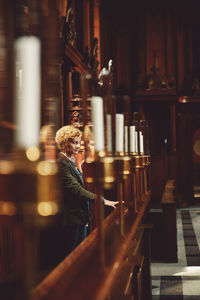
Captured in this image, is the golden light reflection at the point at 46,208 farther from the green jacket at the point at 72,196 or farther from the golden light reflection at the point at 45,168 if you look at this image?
the green jacket at the point at 72,196

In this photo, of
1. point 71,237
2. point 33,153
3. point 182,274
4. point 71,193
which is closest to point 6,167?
point 33,153

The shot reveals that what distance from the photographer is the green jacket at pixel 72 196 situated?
10.4 feet

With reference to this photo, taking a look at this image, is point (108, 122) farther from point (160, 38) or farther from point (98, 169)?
point (160, 38)

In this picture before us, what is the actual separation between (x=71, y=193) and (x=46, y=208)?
222cm

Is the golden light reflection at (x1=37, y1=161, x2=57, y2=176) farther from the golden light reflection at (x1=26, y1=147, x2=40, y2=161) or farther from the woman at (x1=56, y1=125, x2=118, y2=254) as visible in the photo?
the woman at (x1=56, y1=125, x2=118, y2=254)

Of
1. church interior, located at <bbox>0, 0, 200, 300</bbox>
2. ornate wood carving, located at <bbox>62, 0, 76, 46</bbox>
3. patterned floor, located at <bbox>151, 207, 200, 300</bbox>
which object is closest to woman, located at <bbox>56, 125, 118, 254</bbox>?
church interior, located at <bbox>0, 0, 200, 300</bbox>

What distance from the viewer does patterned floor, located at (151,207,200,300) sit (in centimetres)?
425

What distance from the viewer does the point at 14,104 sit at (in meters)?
0.96

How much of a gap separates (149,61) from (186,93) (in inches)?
54.8

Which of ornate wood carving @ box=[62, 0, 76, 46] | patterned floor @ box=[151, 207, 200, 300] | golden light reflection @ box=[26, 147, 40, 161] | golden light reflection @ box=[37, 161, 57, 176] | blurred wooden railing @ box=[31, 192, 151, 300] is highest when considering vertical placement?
ornate wood carving @ box=[62, 0, 76, 46]

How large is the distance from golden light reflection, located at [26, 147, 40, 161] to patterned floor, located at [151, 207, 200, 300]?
11.7 ft

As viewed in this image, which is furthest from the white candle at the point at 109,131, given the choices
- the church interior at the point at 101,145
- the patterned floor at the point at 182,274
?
the patterned floor at the point at 182,274

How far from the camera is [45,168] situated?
38.5 inches

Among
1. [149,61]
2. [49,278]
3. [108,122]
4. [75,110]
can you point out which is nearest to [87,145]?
[108,122]
